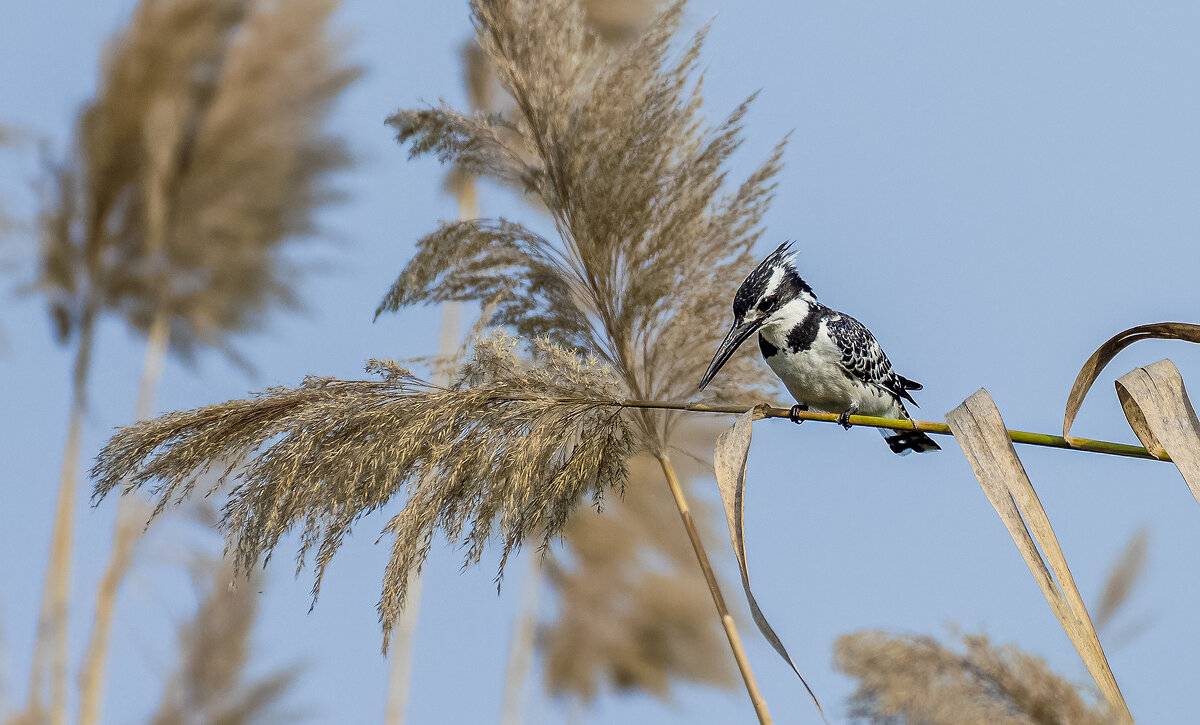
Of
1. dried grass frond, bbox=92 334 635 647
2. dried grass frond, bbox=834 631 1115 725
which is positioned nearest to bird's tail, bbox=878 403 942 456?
dried grass frond, bbox=834 631 1115 725

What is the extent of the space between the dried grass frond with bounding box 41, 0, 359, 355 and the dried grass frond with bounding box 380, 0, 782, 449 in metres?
1.74

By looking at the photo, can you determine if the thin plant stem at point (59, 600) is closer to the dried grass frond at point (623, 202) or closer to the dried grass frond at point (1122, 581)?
the dried grass frond at point (623, 202)

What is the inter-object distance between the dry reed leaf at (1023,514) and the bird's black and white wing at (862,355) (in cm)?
78

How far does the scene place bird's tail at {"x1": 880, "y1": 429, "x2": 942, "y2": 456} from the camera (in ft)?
7.13

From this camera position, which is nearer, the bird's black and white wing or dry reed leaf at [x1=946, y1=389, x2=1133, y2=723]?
dry reed leaf at [x1=946, y1=389, x2=1133, y2=723]

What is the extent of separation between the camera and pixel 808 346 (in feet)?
6.63

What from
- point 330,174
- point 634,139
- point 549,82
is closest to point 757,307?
point 634,139

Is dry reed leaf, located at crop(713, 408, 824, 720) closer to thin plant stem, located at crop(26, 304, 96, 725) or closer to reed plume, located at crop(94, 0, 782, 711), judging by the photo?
reed plume, located at crop(94, 0, 782, 711)

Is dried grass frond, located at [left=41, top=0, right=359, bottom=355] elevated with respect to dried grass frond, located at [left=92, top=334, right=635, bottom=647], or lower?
elevated

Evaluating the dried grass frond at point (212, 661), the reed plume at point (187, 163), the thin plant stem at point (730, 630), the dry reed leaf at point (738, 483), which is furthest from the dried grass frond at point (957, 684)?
the reed plume at point (187, 163)

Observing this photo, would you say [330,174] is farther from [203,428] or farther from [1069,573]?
[1069,573]

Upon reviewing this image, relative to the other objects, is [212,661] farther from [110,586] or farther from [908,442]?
[908,442]

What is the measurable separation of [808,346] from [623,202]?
51cm

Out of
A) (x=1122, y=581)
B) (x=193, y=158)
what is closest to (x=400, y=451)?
(x=1122, y=581)
